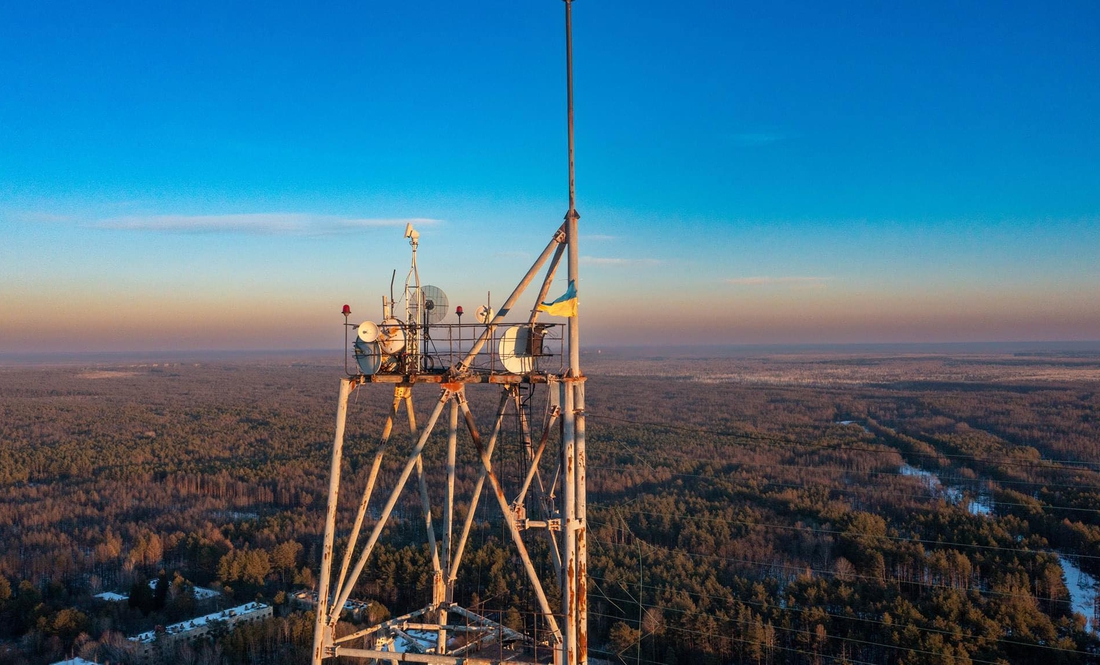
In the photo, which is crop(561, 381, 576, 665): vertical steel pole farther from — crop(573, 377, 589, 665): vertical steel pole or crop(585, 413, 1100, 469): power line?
crop(585, 413, 1100, 469): power line

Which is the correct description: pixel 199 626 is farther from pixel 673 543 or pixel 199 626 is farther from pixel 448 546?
pixel 673 543

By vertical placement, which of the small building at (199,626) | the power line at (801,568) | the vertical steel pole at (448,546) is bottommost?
the small building at (199,626)

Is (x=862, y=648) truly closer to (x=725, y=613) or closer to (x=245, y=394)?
(x=725, y=613)

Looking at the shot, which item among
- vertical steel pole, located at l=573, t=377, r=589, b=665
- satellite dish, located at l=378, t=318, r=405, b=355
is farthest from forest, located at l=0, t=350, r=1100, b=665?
satellite dish, located at l=378, t=318, r=405, b=355

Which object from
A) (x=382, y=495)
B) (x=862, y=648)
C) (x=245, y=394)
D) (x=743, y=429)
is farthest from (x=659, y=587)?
(x=245, y=394)

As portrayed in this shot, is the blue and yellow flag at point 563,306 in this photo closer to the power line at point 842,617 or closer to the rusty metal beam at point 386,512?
the rusty metal beam at point 386,512

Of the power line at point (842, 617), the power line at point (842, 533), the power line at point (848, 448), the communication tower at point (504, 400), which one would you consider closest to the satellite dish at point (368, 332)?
the communication tower at point (504, 400)
